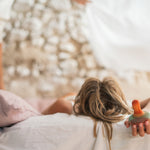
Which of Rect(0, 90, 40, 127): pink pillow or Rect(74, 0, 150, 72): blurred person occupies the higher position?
Rect(74, 0, 150, 72): blurred person

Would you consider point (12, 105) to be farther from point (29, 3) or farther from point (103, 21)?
point (29, 3)

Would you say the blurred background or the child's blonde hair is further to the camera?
the blurred background

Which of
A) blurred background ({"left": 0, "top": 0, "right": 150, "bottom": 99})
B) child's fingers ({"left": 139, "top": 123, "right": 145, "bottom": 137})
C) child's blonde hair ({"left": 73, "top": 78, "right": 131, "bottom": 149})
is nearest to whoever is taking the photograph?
child's fingers ({"left": 139, "top": 123, "right": 145, "bottom": 137})

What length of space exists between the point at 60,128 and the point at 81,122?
0.09m

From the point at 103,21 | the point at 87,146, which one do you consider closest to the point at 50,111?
the point at 87,146

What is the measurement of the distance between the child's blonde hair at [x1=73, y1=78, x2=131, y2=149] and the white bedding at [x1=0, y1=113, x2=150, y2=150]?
0.06m

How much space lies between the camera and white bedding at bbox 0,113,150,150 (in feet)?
2.88

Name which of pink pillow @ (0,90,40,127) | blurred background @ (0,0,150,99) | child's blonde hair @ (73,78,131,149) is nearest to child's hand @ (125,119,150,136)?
child's blonde hair @ (73,78,131,149)

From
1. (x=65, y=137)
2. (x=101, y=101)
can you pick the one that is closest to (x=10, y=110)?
(x=65, y=137)

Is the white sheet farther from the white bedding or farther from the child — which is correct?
the white bedding

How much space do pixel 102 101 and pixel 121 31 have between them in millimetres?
804

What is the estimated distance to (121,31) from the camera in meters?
1.70

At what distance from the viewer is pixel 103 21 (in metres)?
1.71

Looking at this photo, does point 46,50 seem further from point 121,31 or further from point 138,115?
point 138,115
